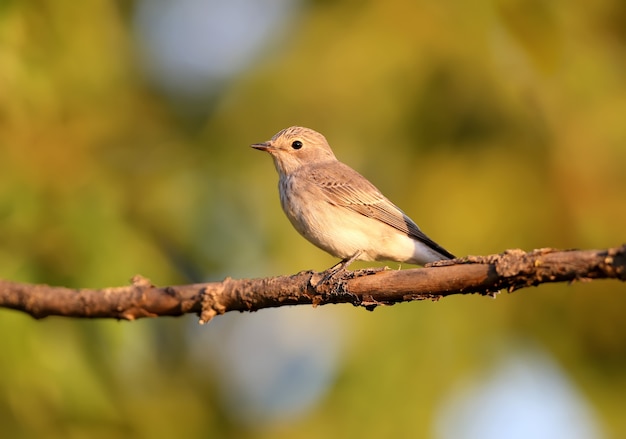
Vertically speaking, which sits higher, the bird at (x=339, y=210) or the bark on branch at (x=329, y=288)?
the bird at (x=339, y=210)

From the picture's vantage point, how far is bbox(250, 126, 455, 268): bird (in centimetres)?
645

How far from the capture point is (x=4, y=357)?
4.71 meters

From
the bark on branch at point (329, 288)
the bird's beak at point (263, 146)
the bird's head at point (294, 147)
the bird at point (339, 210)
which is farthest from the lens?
the bird's head at point (294, 147)

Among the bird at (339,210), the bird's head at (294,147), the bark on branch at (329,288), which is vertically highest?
the bird's head at (294,147)

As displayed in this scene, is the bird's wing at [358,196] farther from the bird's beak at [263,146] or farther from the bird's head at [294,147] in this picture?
the bird's beak at [263,146]

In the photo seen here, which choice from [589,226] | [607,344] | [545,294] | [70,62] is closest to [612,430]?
[607,344]

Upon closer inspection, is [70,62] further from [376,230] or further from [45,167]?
[376,230]

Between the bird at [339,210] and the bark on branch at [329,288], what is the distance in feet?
5.47

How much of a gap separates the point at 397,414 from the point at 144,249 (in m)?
1.84

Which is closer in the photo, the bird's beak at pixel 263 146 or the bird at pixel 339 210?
the bird at pixel 339 210

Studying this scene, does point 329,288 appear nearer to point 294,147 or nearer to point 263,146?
point 263,146

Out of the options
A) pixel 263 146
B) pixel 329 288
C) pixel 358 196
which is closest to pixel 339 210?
pixel 358 196

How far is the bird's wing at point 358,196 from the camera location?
6672 mm

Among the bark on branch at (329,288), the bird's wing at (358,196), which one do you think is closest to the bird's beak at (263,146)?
the bird's wing at (358,196)
